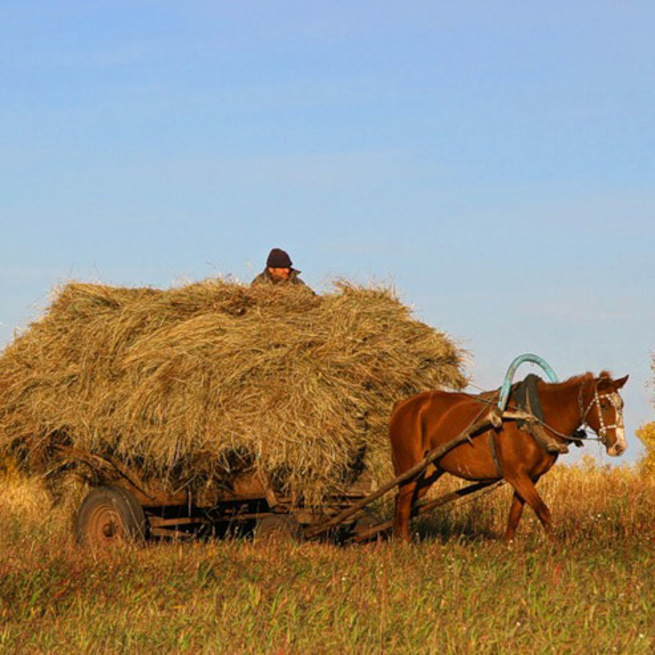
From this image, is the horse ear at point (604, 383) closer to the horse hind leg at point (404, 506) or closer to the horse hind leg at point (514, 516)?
the horse hind leg at point (514, 516)

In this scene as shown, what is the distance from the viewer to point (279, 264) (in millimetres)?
13078

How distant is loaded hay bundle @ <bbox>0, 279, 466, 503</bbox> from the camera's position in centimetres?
976

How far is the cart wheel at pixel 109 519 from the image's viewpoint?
34.9 ft

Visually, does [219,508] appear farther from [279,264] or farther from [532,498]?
[279,264]

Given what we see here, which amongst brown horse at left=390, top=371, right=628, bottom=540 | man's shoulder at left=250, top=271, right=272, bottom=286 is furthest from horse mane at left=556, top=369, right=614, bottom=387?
man's shoulder at left=250, top=271, right=272, bottom=286

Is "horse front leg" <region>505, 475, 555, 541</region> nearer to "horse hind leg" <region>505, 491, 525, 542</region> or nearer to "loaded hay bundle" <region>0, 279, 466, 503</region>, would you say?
"horse hind leg" <region>505, 491, 525, 542</region>

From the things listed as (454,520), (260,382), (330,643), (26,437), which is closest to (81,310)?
(26,437)

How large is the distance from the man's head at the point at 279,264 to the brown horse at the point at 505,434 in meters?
2.84

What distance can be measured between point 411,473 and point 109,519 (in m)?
2.98

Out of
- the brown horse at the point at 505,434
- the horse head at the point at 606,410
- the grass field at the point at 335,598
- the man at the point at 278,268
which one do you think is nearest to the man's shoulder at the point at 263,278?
the man at the point at 278,268

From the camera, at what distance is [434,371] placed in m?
11.3

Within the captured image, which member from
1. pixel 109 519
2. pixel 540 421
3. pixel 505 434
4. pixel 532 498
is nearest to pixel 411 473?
pixel 505 434

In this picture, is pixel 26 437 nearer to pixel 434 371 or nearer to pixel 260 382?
pixel 260 382

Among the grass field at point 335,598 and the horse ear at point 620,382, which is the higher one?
the horse ear at point 620,382
